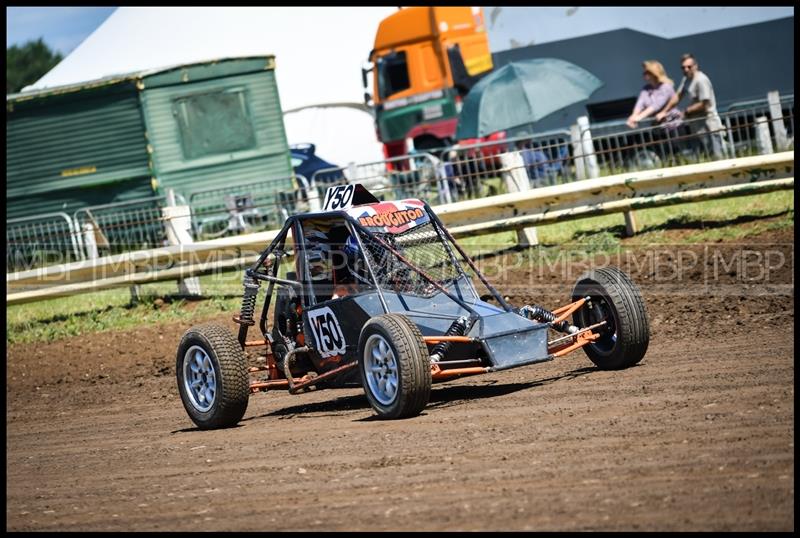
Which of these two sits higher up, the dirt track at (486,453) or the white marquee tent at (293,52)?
the white marquee tent at (293,52)

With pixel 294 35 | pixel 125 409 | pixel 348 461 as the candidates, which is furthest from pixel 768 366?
pixel 294 35

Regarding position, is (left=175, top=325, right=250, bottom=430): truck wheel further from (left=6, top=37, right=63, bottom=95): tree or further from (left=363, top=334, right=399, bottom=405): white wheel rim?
(left=6, top=37, right=63, bottom=95): tree

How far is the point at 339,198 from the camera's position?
341 inches

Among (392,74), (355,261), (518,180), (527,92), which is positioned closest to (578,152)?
(518,180)

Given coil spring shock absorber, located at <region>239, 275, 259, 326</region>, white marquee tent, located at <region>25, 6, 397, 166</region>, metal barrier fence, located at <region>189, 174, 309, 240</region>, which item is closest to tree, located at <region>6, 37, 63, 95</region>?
white marquee tent, located at <region>25, 6, 397, 166</region>

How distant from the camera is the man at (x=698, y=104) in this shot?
14391 millimetres

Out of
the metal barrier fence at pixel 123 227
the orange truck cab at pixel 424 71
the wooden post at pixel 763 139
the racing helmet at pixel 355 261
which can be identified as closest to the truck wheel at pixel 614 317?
the racing helmet at pixel 355 261

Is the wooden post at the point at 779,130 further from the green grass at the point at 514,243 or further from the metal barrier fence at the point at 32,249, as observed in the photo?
the metal barrier fence at the point at 32,249

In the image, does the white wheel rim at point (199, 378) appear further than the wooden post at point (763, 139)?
No

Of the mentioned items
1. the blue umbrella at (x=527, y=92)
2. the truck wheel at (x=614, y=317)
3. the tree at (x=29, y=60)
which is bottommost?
the truck wheel at (x=614, y=317)

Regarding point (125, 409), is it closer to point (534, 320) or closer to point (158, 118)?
point (534, 320)

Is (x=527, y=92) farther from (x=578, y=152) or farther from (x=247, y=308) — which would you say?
(x=247, y=308)

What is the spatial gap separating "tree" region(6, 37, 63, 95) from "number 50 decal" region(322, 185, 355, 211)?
81.4 metres

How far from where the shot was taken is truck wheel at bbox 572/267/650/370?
8.01 metres
